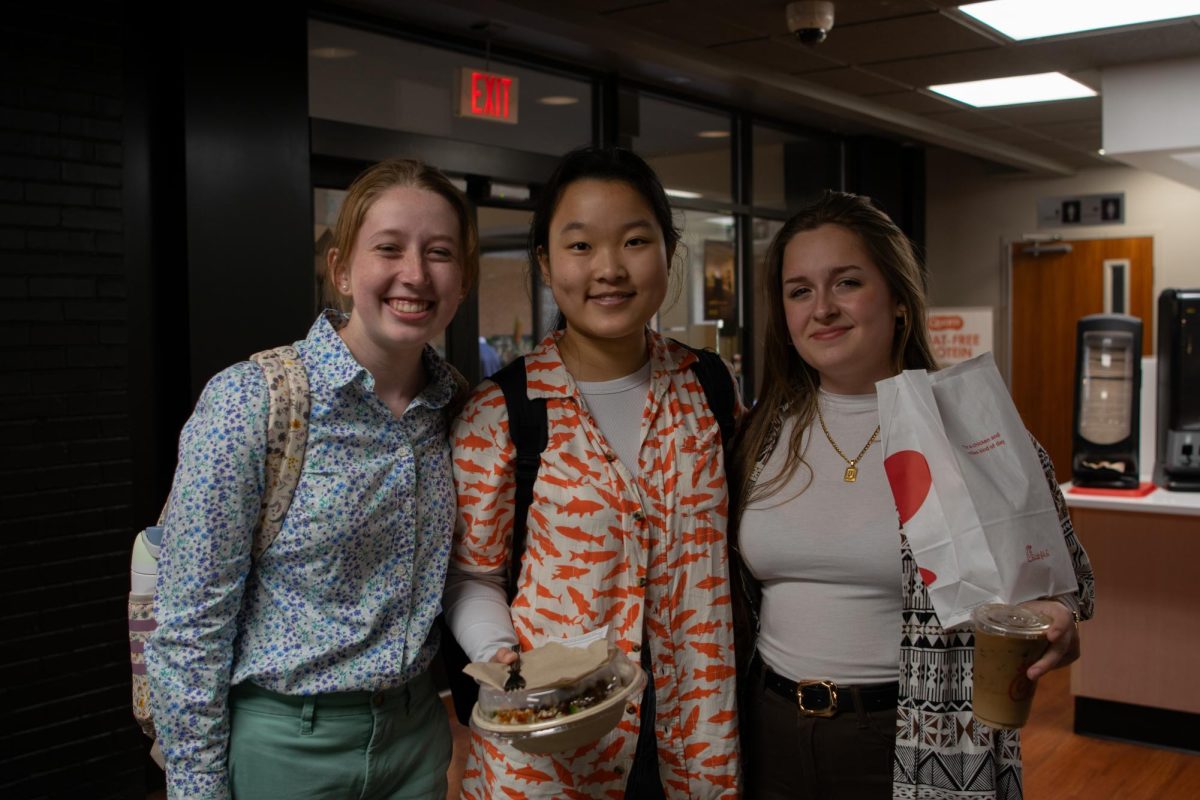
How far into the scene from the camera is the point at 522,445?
1.71 m

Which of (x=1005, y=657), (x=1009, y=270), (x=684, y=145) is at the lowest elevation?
(x=1005, y=657)

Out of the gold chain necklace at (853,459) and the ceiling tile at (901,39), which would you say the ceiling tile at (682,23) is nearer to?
the ceiling tile at (901,39)

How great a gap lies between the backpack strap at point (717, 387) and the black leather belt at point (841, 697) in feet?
1.44

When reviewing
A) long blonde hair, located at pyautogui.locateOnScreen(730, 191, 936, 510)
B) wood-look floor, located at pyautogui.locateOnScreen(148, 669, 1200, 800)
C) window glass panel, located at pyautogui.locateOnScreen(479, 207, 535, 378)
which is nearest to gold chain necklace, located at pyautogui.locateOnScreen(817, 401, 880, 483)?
long blonde hair, located at pyautogui.locateOnScreen(730, 191, 936, 510)

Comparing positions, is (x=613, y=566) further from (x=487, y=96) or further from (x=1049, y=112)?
(x=1049, y=112)

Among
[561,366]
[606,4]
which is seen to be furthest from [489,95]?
[561,366]

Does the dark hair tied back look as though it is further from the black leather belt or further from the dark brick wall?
the dark brick wall

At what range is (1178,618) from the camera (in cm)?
409

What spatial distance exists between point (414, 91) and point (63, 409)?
223cm

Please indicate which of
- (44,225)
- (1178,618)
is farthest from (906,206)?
(44,225)

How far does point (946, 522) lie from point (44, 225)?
3.03m

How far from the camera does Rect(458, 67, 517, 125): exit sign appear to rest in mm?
5023

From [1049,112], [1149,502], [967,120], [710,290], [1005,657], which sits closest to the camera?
[1005,657]

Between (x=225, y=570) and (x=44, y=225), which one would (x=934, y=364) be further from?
(x=44, y=225)
